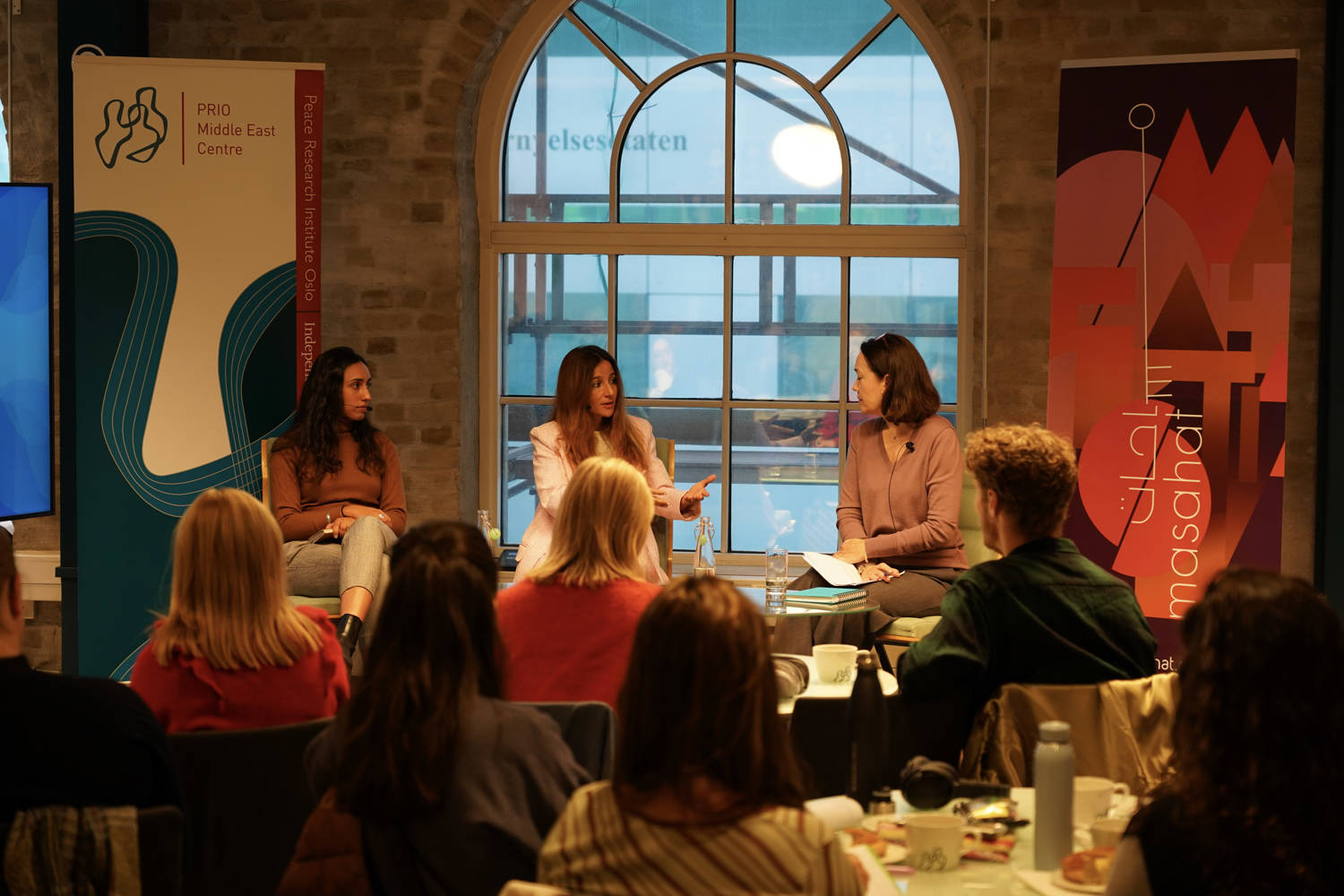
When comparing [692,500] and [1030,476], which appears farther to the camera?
[692,500]

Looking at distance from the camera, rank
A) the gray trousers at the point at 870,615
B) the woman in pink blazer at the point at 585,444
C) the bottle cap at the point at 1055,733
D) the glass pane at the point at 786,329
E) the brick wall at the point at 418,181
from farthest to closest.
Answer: the glass pane at the point at 786,329, the brick wall at the point at 418,181, the woman in pink blazer at the point at 585,444, the gray trousers at the point at 870,615, the bottle cap at the point at 1055,733

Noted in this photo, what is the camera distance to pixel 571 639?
8.14 feet

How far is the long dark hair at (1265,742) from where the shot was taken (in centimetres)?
130

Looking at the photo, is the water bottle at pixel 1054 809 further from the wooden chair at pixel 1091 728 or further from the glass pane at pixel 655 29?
the glass pane at pixel 655 29

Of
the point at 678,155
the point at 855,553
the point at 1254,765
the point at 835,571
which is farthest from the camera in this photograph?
the point at 678,155

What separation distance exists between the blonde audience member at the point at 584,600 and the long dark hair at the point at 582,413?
6.69 feet

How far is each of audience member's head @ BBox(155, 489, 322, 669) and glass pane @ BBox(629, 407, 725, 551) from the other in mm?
3599

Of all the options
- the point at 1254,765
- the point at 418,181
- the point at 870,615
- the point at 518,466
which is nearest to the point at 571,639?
the point at 1254,765

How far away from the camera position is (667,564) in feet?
15.9

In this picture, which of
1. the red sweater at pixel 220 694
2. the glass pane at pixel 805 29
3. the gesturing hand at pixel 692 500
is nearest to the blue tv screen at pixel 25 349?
the gesturing hand at pixel 692 500

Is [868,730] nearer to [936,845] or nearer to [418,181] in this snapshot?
[936,845]

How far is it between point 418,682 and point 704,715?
1.50 feet

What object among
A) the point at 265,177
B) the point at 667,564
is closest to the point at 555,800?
the point at 667,564

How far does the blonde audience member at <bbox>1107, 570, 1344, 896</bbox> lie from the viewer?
1.30m
